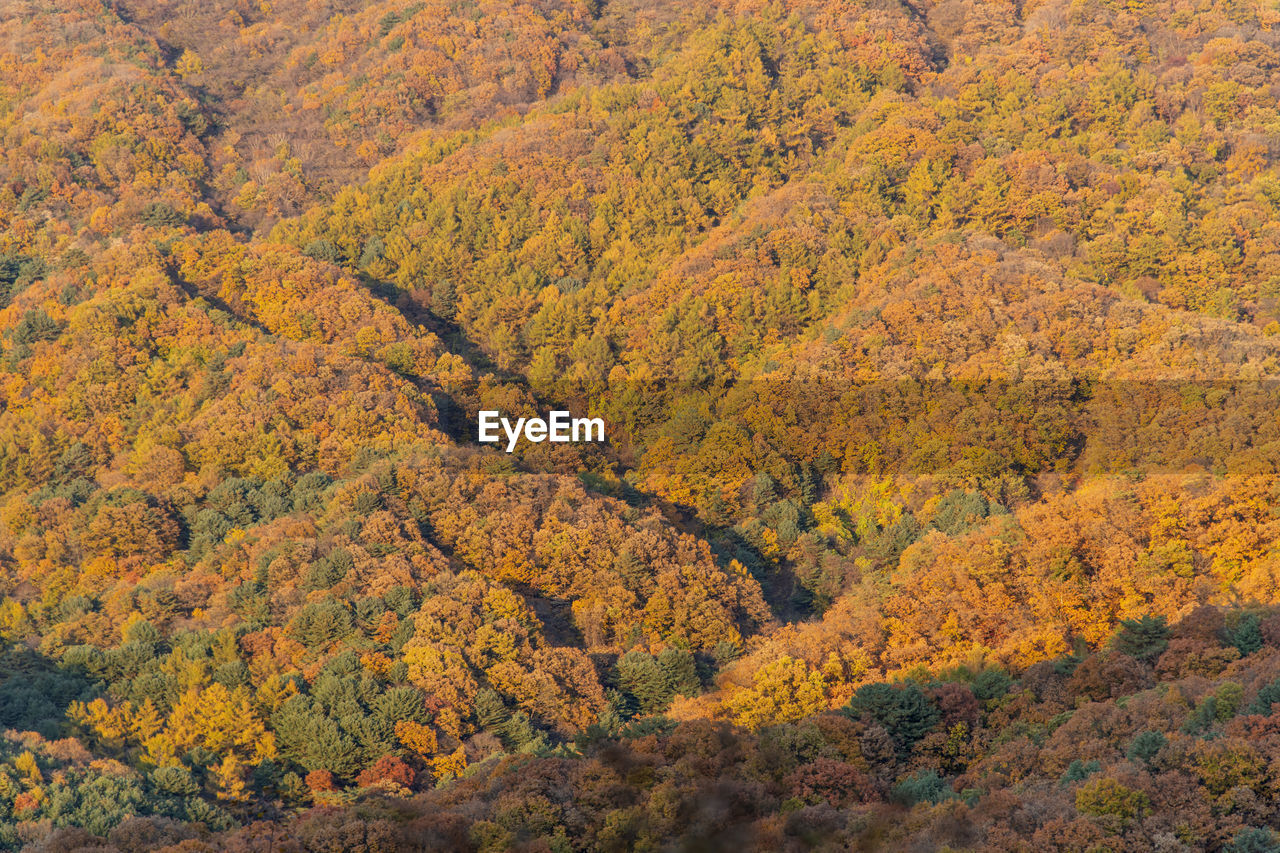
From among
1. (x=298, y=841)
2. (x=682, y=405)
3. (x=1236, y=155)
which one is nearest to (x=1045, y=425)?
(x=682, y=405)

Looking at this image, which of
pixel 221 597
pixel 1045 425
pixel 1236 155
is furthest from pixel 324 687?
pixel 1236 155

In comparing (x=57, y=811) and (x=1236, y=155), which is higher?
(x=1236, y=155)

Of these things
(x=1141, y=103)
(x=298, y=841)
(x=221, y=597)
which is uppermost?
(x=1141, y=103)

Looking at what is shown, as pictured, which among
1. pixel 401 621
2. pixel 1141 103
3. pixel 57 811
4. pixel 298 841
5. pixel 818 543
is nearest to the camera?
pixel 298 841

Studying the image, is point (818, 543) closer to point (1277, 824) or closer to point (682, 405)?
point (682, 405)

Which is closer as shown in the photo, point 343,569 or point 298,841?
point 298,841

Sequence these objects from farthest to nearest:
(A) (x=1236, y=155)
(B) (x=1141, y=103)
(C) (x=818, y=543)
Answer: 1. (B) (x=1141, y=103)
2. (A) (x=1236, y=155)
3. (C) (x=818, y=543)

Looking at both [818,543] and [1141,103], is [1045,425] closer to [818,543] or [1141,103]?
[818,543]
